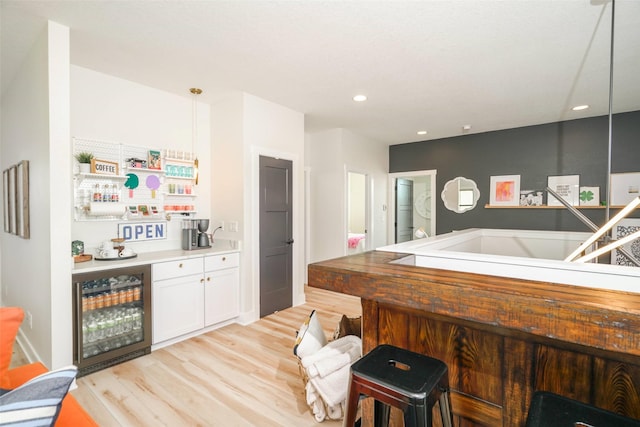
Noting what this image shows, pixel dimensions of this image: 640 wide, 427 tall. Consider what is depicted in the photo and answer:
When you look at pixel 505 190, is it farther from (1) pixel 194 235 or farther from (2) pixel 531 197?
(1) pixel 194 235

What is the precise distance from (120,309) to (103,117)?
1.90 m

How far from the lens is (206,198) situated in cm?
381

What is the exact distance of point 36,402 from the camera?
0.73 metres

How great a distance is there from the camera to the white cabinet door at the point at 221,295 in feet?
10.3

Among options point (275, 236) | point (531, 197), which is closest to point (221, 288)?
point (275, 236)

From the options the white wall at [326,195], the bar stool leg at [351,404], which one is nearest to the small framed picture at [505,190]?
the white wall at [326,195]

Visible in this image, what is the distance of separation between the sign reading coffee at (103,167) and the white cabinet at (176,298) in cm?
107

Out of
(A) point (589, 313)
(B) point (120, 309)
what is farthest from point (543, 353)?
(B) point (120, 309)

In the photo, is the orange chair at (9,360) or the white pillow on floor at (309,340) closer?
the orange chair at (9,360)

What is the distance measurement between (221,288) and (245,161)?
1463 millimetres

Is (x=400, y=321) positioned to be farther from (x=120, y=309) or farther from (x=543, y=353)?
(x=120, y=309)

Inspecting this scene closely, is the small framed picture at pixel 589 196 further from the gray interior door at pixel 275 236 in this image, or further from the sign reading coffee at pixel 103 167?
the sign reading coffee at pixel 103 167

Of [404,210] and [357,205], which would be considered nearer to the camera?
[404,210]

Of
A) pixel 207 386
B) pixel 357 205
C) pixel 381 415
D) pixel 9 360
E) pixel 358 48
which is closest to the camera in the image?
pixel 9 360
